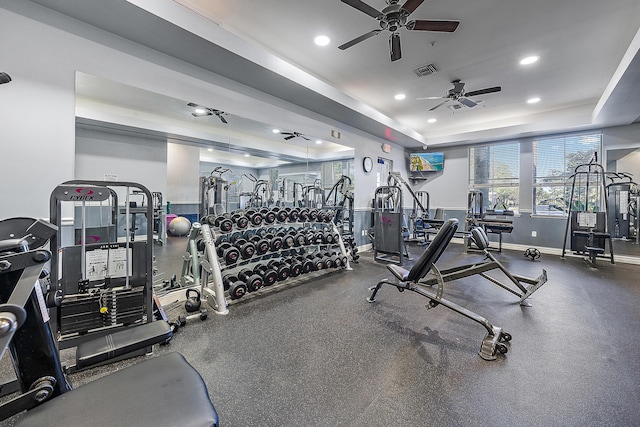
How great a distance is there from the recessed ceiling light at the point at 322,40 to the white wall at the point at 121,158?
Answer: 7.26ft

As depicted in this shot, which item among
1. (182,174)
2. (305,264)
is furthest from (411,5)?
(305,264)

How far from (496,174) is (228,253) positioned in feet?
22.9

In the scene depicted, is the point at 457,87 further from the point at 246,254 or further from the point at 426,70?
the point at 246,254

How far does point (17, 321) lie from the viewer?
704 mm

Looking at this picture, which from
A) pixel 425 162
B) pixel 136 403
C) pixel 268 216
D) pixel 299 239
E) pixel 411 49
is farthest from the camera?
pixel 425 162

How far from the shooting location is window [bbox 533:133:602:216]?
6004 mm

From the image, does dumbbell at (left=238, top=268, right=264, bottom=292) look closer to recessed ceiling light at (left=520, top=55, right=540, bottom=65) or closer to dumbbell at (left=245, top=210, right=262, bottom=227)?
dumbbell at (left=245, top=210, right=262, bottom=227)

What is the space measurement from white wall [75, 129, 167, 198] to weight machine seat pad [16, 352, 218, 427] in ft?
7.62

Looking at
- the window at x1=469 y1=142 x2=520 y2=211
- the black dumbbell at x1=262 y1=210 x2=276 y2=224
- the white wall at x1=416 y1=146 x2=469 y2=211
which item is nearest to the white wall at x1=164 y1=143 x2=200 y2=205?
the black dumbbell at x1=262 y1=210 x2=276 y2=224

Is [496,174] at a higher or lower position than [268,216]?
higher

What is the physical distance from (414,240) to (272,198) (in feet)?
14.3

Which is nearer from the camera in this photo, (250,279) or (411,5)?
(411,5)

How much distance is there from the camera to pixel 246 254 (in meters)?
3.32

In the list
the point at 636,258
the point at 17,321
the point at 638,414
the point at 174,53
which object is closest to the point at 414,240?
the point at 636,258
